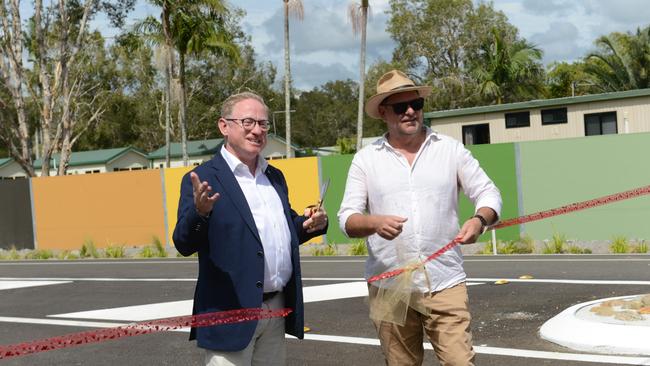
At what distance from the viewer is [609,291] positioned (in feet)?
34.7

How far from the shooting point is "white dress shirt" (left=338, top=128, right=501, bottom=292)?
15.3 feet

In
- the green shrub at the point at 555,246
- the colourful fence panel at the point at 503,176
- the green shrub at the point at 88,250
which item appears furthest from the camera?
the green shrub at the point at 88,250

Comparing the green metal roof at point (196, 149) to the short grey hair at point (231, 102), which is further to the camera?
the green metal roof at point (196, 149)

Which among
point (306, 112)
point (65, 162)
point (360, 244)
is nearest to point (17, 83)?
point (65, 162)

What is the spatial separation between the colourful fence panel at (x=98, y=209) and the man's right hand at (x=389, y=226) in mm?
18532

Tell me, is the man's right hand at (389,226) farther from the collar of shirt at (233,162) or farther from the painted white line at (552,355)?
the painted white line at (552,355)

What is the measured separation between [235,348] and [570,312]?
4.84 m

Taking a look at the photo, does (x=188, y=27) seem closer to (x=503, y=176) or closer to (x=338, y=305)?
(x=503, y=176)

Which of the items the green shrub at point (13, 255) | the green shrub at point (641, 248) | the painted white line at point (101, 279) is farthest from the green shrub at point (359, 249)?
the green shrub at point (13, 255)

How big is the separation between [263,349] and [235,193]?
2.64ft

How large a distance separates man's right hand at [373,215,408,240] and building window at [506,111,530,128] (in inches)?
1111

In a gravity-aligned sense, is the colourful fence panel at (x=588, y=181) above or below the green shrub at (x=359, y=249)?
above

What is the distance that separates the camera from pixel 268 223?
438cm

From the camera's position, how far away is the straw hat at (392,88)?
15.7ft
